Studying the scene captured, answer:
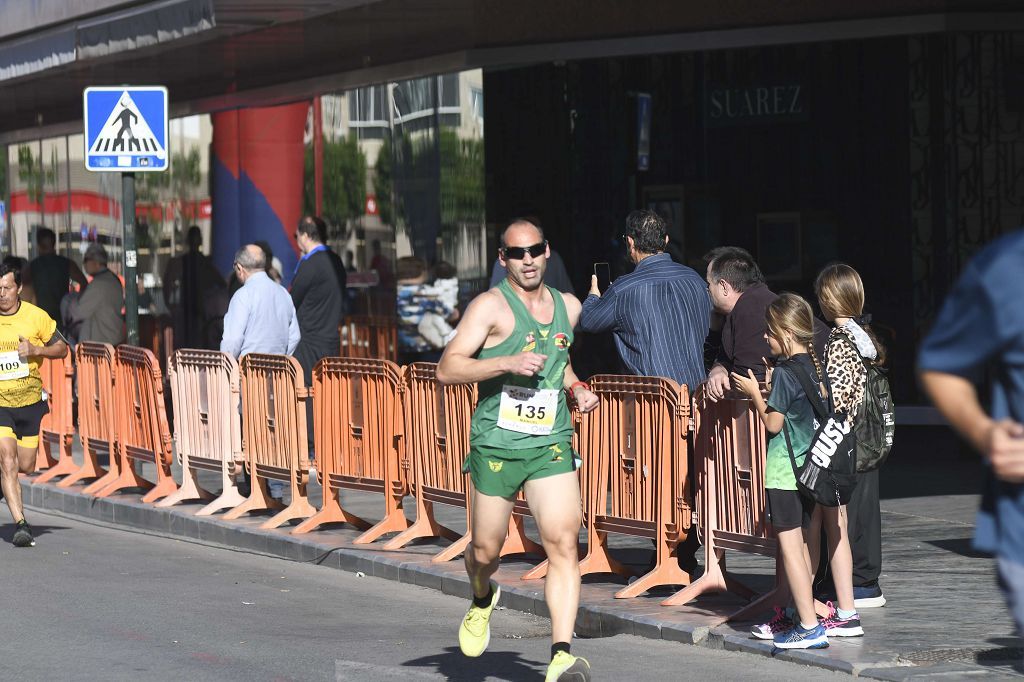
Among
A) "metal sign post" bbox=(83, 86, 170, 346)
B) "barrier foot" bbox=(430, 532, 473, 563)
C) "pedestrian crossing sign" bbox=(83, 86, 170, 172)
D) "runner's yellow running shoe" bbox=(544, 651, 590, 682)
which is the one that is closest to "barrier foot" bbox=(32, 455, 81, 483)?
"metal sign post" bbox=(83, 86, 170, 346)

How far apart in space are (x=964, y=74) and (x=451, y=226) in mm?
5020

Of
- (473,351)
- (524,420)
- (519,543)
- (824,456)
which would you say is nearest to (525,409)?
(524,420)

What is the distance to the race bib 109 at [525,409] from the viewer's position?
685cm

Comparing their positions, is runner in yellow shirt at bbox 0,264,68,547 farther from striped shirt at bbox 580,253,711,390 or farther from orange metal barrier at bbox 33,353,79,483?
striped shirt at bbox 580,253,711,390

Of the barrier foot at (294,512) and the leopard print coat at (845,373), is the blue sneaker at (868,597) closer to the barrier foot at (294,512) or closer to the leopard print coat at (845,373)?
the leopard print coat at (845,373)

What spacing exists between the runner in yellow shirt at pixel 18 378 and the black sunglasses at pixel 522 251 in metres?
5.57

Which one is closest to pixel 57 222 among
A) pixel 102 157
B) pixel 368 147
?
pixel 368 147

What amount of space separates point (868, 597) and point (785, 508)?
1144 millimetres

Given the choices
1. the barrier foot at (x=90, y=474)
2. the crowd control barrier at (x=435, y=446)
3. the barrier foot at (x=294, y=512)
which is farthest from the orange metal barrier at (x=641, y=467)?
the barrier foot at (x=90, y=474)

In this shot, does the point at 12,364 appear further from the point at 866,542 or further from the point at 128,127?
the point at 866,542

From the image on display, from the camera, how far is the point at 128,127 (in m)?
14.1

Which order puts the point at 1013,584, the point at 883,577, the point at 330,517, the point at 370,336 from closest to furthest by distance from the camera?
the point at 1013,584, the point at 883,577, the point at 330,517, the point at 370,336

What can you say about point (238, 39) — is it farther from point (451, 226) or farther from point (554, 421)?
point (554, 421)

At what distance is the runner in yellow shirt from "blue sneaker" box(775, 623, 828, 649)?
5.87 meters
